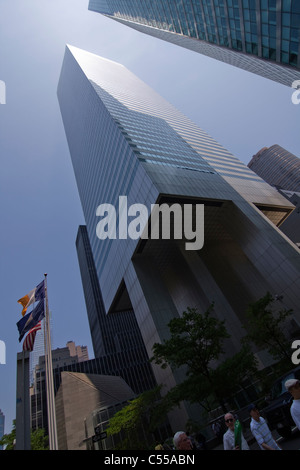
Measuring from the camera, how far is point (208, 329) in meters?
20.0

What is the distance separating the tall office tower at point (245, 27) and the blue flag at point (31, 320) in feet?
108

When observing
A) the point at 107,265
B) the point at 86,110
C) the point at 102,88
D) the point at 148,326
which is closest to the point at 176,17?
the point at 102,88

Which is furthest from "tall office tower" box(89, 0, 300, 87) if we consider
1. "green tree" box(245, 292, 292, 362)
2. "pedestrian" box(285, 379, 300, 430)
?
"pedestrian" box(285, 379, 300, 430)

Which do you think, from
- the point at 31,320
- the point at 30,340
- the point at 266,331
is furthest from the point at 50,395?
the point at 266,331

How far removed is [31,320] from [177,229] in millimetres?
26370

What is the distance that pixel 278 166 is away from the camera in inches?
5704

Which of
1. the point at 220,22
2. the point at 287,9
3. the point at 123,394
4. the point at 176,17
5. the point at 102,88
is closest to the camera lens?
the point at 287,9

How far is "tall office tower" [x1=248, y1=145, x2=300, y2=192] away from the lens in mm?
136875

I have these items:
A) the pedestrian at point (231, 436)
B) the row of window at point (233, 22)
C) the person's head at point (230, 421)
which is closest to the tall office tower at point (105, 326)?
the row of window at point (233, 22)

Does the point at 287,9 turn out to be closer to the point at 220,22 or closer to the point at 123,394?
the point at 220,22

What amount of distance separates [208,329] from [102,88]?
62.8 metres

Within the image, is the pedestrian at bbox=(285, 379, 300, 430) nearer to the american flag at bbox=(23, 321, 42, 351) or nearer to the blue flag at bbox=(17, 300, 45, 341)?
the american flag at bbox=(23, 321, 42, 351)

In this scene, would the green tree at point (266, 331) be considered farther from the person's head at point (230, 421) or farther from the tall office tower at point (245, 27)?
the tall office tower at point (245, 27)

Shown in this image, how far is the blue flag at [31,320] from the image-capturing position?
13.7 meters
